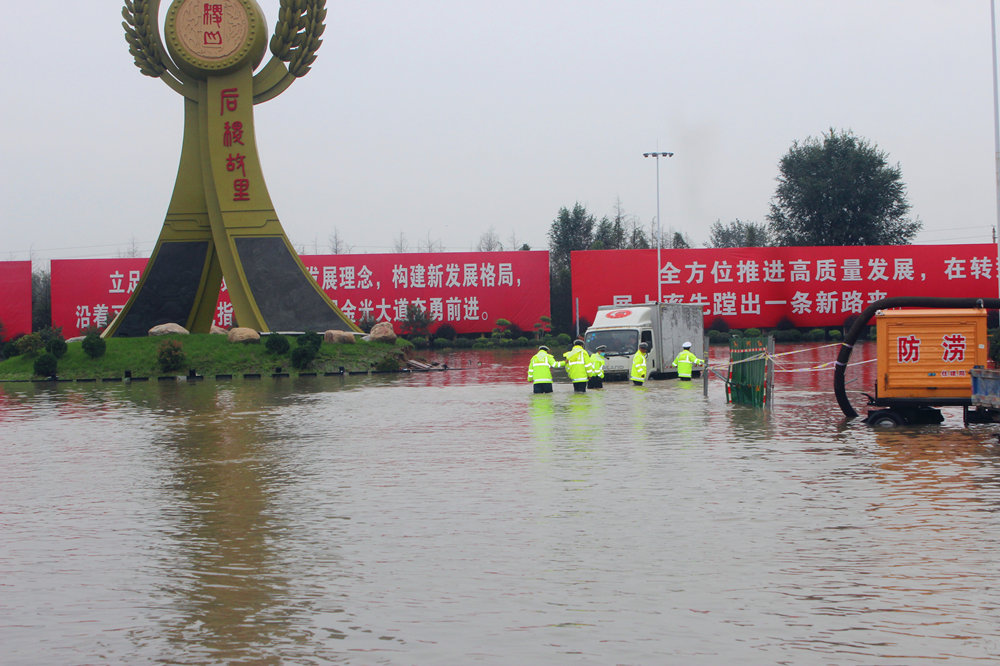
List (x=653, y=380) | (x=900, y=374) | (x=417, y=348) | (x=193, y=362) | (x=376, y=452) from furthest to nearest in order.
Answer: (x=417, y=348) → (x=193, y=362) → (x=653, y=380) → (x=900, y=374) → (x=376, y=452)

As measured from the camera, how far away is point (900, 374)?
17047 mm

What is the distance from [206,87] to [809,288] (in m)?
35.3

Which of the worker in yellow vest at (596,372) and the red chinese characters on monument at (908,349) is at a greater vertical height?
the red chinese characters on monument at (908,349)

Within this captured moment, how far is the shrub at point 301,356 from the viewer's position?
3872cm

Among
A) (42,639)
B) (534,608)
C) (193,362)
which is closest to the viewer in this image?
(42,639)

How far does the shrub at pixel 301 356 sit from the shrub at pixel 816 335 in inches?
1265

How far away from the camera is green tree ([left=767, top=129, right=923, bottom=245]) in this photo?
7419cm

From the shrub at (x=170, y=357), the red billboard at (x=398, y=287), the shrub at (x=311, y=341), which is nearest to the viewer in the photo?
the shrub at (x=170, y=357)

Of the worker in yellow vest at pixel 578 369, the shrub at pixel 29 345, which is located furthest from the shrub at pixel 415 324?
the worker in yellow vest at pixel 578 369

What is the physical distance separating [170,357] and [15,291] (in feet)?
79.1

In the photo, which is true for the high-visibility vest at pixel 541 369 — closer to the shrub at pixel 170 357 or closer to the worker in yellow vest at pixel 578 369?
the worker in yellow vest at pixel 578 369

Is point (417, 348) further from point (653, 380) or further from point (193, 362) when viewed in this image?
point (653, 380)

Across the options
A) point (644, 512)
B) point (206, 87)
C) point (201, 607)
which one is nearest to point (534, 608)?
point (201, 607)

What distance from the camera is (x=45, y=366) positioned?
3834cm
